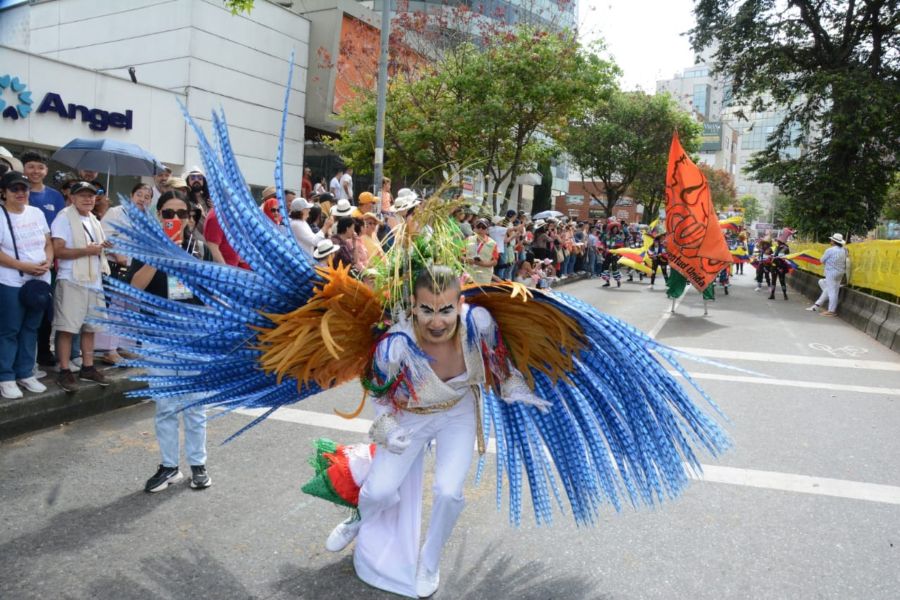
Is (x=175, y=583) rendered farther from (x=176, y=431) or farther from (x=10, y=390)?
(x=10, y=390)

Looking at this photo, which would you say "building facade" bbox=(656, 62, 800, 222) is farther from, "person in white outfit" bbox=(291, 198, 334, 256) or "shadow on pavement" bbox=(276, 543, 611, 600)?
"shadow on pavement" bbox=(276, 543, 611, 600)

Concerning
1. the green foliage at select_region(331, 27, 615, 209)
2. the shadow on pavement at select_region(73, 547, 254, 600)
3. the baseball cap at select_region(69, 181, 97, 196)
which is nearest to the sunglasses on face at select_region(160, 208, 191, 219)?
the baseball cap at select_region(69, 181, 97, 196)

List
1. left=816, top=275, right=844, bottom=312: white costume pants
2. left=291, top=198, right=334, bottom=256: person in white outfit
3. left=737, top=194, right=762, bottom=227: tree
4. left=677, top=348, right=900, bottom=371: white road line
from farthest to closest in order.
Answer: left=737, top=194, right=762, bottom=227: tree < left=816, top=275, right=844, bottom=312: white costume pants < left=677, top=348, right=900, bottom=371: white road line < left=291, top=198, right=334, bottom=256: person in white outfit

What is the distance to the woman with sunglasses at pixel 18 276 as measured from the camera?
16.9 ft

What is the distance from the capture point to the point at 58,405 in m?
5.23

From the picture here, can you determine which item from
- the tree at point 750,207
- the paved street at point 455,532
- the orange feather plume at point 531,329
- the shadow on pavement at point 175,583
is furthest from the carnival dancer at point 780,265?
the tree at point 750,207

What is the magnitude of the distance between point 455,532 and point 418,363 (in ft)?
3.95

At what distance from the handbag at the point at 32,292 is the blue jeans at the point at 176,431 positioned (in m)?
1.97

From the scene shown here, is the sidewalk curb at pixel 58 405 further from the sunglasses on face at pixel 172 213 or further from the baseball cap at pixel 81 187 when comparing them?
the baseball cap at pixel 81 187

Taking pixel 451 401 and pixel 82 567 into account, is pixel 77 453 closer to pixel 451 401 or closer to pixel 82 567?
pixel 82 567

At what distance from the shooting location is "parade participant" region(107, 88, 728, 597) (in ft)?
9.50

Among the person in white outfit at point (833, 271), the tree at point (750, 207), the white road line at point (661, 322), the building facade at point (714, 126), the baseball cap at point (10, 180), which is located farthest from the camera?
the building facade at point (714, 126)

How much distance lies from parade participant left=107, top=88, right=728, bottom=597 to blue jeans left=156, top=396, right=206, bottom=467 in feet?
2.50

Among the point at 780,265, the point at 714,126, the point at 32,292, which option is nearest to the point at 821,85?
the point at 780,265
